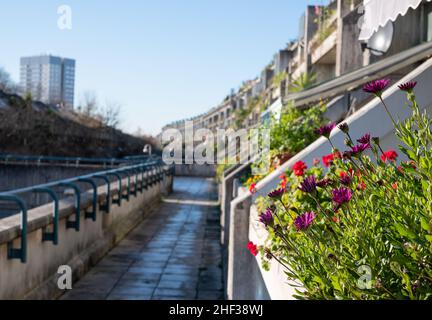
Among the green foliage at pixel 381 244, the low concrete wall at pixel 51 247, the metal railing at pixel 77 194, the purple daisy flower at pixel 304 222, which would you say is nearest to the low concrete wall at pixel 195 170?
the metal railing at pixel 77 194

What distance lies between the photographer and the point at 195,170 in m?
44.4

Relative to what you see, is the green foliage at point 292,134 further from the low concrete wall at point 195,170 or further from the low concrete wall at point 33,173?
the low concrete wall at point 195,170

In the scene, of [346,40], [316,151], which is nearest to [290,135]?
[316,151]

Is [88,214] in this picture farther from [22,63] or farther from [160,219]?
[22,63]

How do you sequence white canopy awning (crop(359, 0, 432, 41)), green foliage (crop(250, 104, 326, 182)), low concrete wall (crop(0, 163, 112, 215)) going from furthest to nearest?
1. low concrete wall (crop(0, 163, 112, 215))
2. green foliage (crop(250, 104, 326, 182))
3. white canopy awning (crop(359, 0, 432, 41))

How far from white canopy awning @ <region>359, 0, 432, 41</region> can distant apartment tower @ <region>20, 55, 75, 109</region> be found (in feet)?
249

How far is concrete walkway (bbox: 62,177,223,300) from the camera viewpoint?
847cm

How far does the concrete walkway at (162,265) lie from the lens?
8.47 metres

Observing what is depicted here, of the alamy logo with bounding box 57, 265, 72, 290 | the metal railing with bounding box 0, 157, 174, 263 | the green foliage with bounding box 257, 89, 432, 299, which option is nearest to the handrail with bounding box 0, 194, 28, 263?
the metal railing with bounding box 0, 157, 174, 263

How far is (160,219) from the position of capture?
17.7 metres

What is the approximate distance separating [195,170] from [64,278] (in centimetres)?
3632

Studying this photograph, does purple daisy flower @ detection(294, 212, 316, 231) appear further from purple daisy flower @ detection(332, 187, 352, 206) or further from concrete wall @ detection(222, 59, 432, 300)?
concrete wall @ detection(222, 59, 432, 300)

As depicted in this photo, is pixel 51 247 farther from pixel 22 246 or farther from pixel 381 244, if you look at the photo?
pixel 381 244

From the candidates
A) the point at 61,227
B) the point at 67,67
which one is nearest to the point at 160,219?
the point at 61,227
